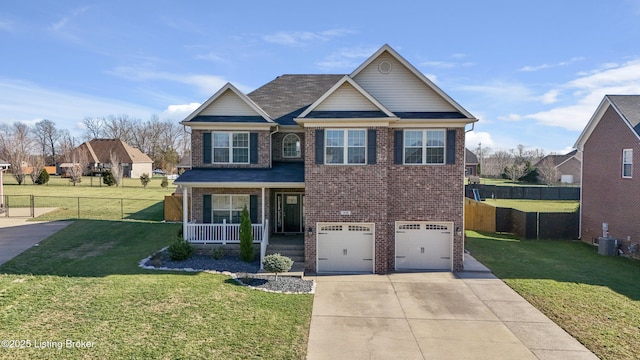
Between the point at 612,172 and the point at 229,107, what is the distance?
727 inches

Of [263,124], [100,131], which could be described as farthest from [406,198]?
[100,131]

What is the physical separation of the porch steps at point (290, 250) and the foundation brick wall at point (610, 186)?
48.3 ft

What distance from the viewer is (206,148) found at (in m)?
16.3

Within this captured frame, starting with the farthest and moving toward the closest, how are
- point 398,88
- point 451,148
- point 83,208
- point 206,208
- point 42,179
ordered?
1. point 42,179
2. point 83,208
3. point 206,208
4. point 398,88
5. point 451,148

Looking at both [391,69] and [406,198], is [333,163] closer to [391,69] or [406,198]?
[406,198]

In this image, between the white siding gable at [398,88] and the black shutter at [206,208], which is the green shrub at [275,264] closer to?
the black shutter at [206,208]

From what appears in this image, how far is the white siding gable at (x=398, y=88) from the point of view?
14797mm

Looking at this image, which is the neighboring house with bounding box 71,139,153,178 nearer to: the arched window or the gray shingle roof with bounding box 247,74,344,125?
the gray shingle roof with bounding box 247,74,344,125

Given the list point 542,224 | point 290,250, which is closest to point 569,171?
point 542,224

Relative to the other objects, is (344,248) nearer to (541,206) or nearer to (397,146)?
(397,146)

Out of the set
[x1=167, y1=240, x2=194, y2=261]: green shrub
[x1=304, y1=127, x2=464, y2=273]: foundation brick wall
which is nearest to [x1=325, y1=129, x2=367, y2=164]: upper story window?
[x1=304, y1=127, x2=464, y2=273]: foundation brick wall

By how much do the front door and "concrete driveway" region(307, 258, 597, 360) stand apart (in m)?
4.41

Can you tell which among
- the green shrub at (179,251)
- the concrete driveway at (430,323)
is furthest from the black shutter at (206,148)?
the concrete driveway at (430,323)

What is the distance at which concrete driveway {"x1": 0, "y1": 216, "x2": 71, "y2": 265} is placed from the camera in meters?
14.6
